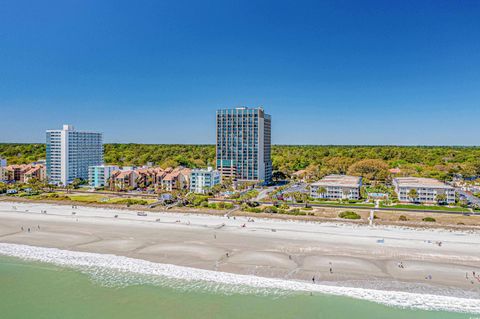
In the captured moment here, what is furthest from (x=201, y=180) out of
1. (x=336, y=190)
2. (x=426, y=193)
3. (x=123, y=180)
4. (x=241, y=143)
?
(x=426, y=193)

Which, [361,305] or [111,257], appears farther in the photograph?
[111,257]

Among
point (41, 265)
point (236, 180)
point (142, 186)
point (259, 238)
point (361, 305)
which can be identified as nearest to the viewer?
point (361, 305)

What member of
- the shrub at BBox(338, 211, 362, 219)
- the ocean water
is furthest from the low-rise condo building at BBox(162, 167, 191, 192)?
the ocean water

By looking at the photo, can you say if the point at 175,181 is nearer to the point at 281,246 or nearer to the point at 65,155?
the point at 65,155

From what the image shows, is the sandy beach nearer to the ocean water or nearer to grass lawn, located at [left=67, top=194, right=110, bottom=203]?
the ocean water

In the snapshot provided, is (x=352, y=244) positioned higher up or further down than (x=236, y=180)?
further down

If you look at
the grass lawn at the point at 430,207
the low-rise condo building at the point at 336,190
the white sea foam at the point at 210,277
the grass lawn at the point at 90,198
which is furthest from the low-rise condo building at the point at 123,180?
the grass lawn at the point at 430,207

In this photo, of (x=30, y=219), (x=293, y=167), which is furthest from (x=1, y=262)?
(x=293, y=167)

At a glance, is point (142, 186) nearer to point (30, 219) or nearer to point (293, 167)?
point (30, 219)
